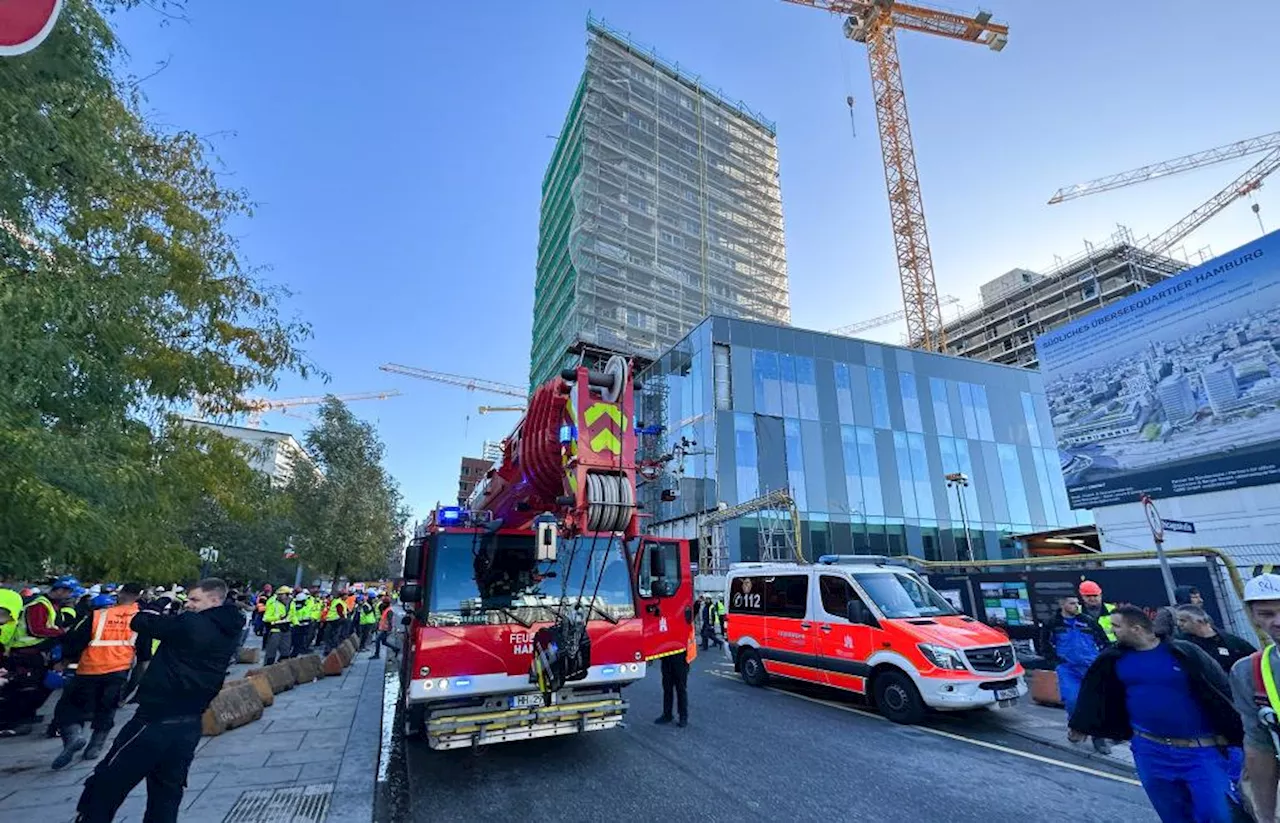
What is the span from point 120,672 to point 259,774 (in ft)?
7.55

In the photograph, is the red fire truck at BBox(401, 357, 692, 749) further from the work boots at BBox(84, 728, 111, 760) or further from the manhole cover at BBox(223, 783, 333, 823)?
the work boots at BBox(84, 728, 111, 760)

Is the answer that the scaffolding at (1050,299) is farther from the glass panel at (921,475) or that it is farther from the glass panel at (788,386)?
the glass panel at (788,386)

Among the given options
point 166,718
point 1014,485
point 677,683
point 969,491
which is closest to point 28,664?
point 166,718

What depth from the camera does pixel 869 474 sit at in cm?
3094

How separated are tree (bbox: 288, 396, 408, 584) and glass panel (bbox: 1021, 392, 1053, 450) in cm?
3754

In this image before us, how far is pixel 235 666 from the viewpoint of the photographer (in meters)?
13.8

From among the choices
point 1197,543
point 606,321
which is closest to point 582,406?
point 1197,543

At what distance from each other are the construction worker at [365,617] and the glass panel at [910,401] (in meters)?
28.2

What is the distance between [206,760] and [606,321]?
41.3 metres

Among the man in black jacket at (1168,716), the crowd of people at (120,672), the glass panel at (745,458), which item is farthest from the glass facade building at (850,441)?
the man in black jacket at (1168,716)

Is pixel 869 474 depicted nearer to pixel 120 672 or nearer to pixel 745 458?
pixel 745 458

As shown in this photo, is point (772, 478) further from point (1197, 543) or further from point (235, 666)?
point (235, 666)

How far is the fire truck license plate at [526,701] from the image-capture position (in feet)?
18.5

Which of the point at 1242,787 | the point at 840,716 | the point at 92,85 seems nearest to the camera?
the point at 1242,787
